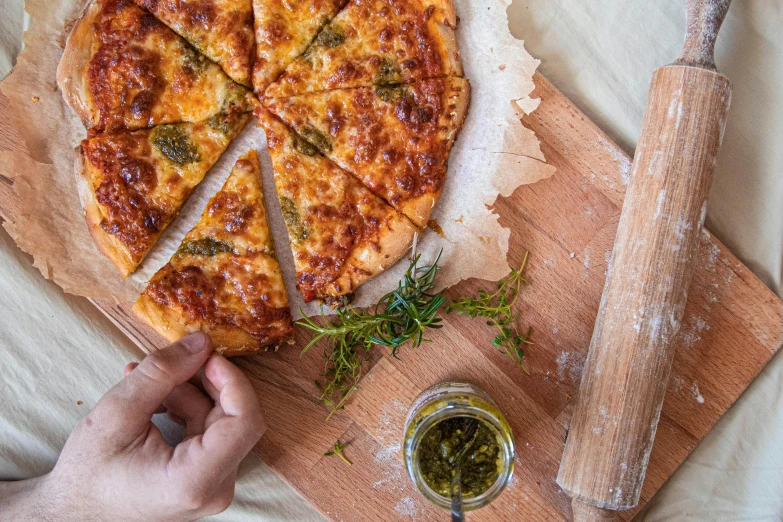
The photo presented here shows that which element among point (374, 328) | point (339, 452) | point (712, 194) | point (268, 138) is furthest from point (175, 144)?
point (712, 194)

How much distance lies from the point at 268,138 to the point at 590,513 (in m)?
2.67

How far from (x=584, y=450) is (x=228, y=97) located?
108 inches

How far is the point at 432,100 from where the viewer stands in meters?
3.49

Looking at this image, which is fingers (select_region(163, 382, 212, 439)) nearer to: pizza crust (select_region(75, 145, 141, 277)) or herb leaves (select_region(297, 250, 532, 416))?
herb leaves (select_region(297, 250, 532, 416))

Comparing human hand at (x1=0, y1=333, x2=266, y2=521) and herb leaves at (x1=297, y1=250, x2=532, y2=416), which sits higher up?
human hand at (x1=0, y1=333, x2=266, y2=521)

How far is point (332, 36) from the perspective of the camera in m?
3.55

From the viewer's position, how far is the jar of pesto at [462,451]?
9.72ft

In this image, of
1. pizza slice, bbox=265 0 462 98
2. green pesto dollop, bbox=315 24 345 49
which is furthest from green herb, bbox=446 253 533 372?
green pesto dollop, bbox=315 24 345 49

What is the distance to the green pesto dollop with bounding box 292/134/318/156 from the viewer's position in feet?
11.6

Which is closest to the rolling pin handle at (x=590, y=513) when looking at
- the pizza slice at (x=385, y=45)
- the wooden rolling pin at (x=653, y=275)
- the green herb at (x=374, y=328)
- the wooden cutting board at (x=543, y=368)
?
the wooden rolling pin at (x=653, y=275)

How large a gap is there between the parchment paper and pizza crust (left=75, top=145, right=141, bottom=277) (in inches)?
2.9

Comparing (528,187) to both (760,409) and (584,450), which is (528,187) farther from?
(760,409)

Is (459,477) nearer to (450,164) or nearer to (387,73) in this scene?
(450,164)

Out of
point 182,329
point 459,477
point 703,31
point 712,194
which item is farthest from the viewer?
point 712,194
